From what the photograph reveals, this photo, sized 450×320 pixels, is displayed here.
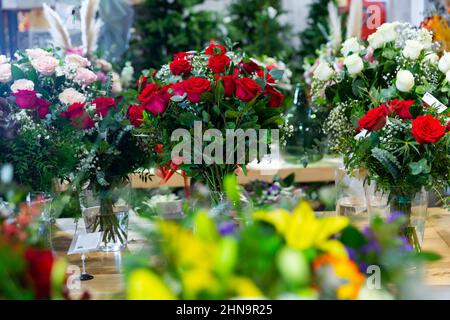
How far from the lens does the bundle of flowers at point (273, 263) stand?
73 centimetres

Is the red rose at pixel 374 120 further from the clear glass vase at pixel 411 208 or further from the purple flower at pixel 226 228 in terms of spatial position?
the purple flower at pixel 226 228

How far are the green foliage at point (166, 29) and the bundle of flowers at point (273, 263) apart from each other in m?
4.28

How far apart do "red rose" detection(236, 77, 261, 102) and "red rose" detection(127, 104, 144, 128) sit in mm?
247

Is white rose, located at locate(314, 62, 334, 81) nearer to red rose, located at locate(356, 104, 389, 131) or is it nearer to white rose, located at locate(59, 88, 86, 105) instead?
red rose, located at locate(356, 104, 389, 131)

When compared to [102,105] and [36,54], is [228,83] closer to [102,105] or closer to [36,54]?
[102,105]

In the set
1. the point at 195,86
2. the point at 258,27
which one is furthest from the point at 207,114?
the point at 258,27

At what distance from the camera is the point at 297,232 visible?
0.77 m

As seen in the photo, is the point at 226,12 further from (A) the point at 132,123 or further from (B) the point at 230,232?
(B) the point at 230,232

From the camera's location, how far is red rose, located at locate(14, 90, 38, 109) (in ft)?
5.48

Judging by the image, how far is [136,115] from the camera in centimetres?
173

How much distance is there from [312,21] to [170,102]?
3.99 meters

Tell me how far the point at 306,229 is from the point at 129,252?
104 cm
